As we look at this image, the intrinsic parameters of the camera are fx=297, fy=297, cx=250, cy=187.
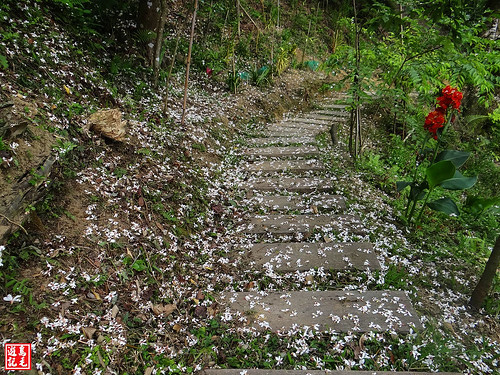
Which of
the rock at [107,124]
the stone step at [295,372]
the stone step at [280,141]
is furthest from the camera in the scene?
the stone step at [280,141]

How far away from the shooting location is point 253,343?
6.59ft

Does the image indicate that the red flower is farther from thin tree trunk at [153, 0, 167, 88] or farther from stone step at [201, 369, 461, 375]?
thin tree trunk at [153, 0, 167, 88]

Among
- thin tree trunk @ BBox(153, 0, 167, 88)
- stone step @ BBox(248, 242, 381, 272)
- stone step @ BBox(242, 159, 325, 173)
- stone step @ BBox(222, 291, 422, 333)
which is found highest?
thin tree trunk @ BBox(153, 0, 167, 88)

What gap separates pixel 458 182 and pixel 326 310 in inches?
71.4

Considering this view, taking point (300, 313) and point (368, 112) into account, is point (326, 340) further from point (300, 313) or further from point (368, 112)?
point (368, 112)

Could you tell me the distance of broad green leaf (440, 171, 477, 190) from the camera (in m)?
2.77

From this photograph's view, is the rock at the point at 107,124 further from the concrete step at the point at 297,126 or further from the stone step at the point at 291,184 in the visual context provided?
the concrete step at the point at 297,126

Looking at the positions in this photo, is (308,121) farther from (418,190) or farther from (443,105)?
(418,190)

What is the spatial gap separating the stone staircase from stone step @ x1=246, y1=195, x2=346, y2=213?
0.04ft

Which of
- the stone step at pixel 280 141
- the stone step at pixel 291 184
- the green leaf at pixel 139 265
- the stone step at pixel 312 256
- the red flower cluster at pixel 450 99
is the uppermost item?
the red flower cluster at pixel 450 99

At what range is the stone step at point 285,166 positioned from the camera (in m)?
4.35

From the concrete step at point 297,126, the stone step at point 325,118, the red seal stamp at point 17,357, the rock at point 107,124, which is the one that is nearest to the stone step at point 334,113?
the stone step at point 325,118

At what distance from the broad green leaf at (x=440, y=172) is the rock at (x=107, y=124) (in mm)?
3085

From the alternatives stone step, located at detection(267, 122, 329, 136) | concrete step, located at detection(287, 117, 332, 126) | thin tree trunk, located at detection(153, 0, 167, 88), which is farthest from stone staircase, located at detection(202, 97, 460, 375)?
thin tree trunk, located at detection(153, 0, 167, 88)
